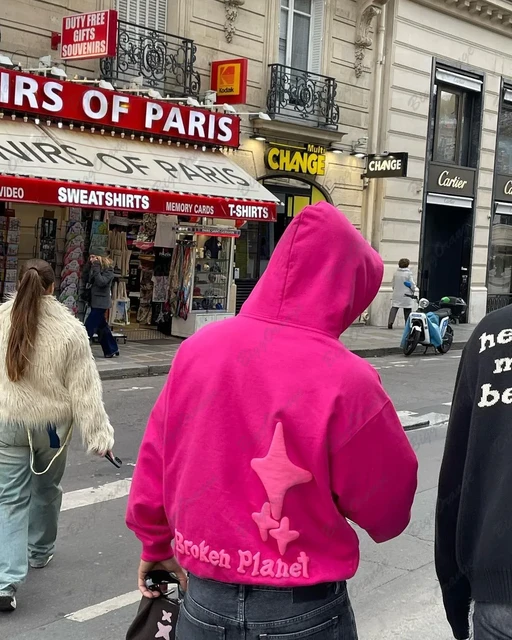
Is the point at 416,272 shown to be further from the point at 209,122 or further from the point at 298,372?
the point at 298,372

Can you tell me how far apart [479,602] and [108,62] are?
579 inches

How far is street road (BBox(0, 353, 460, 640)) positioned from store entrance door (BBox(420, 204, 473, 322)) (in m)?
16.7

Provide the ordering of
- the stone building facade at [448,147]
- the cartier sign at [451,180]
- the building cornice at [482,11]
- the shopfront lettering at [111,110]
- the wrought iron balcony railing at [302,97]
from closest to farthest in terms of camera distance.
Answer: the shopfront lettering at [111,110], the wrought iron balcony railing at [302,97], the stone building facade at [448,147], the building cornice at [482,11], the cartier sign at [451,180]

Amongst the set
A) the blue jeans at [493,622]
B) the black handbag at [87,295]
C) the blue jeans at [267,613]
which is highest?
the blue jeans at [493,622]

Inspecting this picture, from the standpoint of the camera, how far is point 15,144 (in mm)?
13078

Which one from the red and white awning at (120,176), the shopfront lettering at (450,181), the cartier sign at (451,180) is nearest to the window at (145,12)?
the red and white awning at (120,176)

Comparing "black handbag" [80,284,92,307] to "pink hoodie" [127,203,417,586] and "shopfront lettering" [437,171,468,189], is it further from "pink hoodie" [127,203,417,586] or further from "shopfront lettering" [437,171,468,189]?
"pink hoodie" [127,203,417,586]

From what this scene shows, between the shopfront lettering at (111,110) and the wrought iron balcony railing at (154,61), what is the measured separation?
2.94ft

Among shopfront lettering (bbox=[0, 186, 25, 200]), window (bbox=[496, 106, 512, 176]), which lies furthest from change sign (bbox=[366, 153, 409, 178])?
shopfront lettering (bbox=[0, 186, 25, 200])

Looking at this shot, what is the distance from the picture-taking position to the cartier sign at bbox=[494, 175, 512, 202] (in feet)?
81.5

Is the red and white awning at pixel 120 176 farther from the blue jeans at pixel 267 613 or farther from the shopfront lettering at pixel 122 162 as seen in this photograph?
the blue jeans at pixel 267 613

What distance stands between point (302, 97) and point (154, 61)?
4.22m

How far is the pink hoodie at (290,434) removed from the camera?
2105 mm

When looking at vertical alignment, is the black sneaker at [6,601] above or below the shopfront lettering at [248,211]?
below
